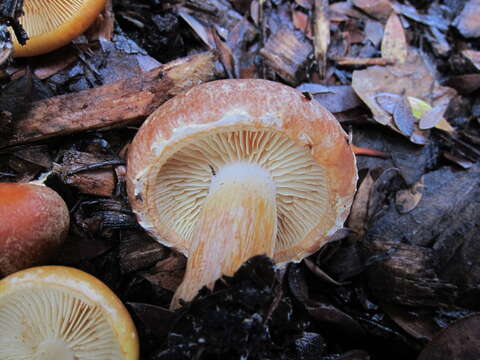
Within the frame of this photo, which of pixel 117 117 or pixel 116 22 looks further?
pixel 116 22

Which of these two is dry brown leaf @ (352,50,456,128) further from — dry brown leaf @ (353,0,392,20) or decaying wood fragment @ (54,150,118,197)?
decaying wood fragment @ (54,150,118,197)

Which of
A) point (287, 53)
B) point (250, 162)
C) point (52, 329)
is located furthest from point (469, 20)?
point (52, 329)

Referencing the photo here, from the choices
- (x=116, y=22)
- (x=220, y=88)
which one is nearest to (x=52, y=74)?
(x=116, y=22)

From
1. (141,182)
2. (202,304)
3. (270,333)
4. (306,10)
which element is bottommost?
(270,333)

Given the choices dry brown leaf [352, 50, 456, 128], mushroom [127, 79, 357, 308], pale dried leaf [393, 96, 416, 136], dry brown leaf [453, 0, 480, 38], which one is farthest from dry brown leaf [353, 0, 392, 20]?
mushroom [127, 79, 357, 308]

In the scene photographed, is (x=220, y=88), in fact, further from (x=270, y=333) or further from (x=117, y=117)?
(x=270, y=333)

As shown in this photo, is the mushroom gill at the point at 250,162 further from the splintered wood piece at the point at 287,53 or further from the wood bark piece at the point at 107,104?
the splintered wood piece at the point at 287,53
